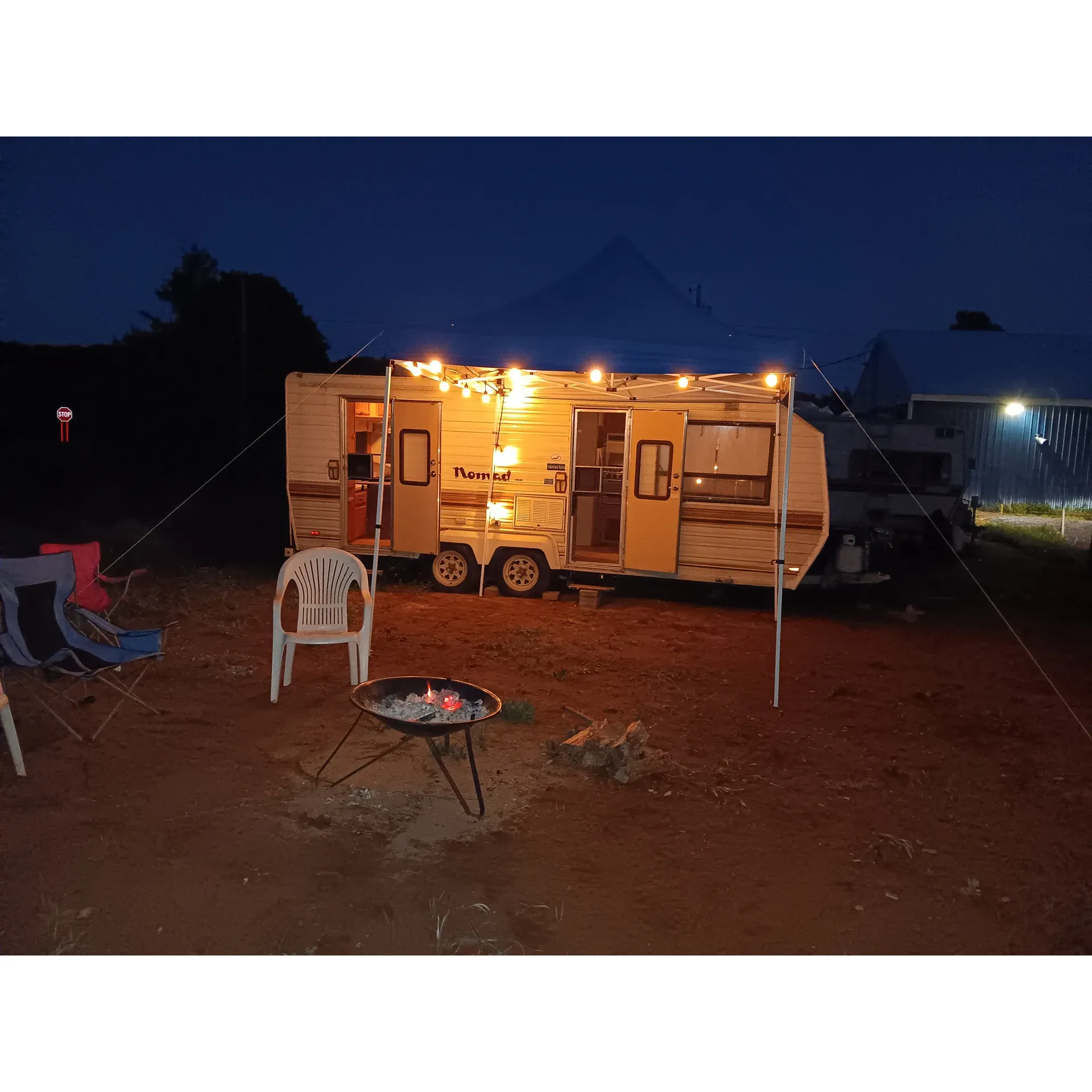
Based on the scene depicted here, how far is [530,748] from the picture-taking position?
5.19m

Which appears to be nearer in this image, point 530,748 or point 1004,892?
point 1004,892

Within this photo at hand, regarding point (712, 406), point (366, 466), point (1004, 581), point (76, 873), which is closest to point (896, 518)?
point (1004, 581)

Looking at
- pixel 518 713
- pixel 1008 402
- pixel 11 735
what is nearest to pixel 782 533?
pixel 518 713

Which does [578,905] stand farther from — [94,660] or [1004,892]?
[94,660]

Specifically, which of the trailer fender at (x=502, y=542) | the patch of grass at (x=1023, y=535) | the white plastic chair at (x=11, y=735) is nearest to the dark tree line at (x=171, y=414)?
the trailer fender at (x=502, y=542)

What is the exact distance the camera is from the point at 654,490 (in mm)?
9078

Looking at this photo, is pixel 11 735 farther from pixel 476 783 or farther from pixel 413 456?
pixel 413 456

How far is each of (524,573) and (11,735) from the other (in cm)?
594

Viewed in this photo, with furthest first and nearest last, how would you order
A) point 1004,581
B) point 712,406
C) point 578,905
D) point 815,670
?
point 1004,581 → point 712,406 → point 815,670 → point 578,905

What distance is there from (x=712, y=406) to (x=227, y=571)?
631 centimetres

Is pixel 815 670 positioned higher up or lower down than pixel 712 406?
lower down

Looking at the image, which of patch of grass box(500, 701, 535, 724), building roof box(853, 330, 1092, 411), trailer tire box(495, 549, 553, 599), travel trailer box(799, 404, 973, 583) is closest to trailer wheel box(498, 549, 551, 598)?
trailer tire box(495, 549, 553, 599)

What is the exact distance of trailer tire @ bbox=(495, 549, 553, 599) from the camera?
9586 millimetres

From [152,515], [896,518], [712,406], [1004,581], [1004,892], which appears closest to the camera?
[1004,892]
